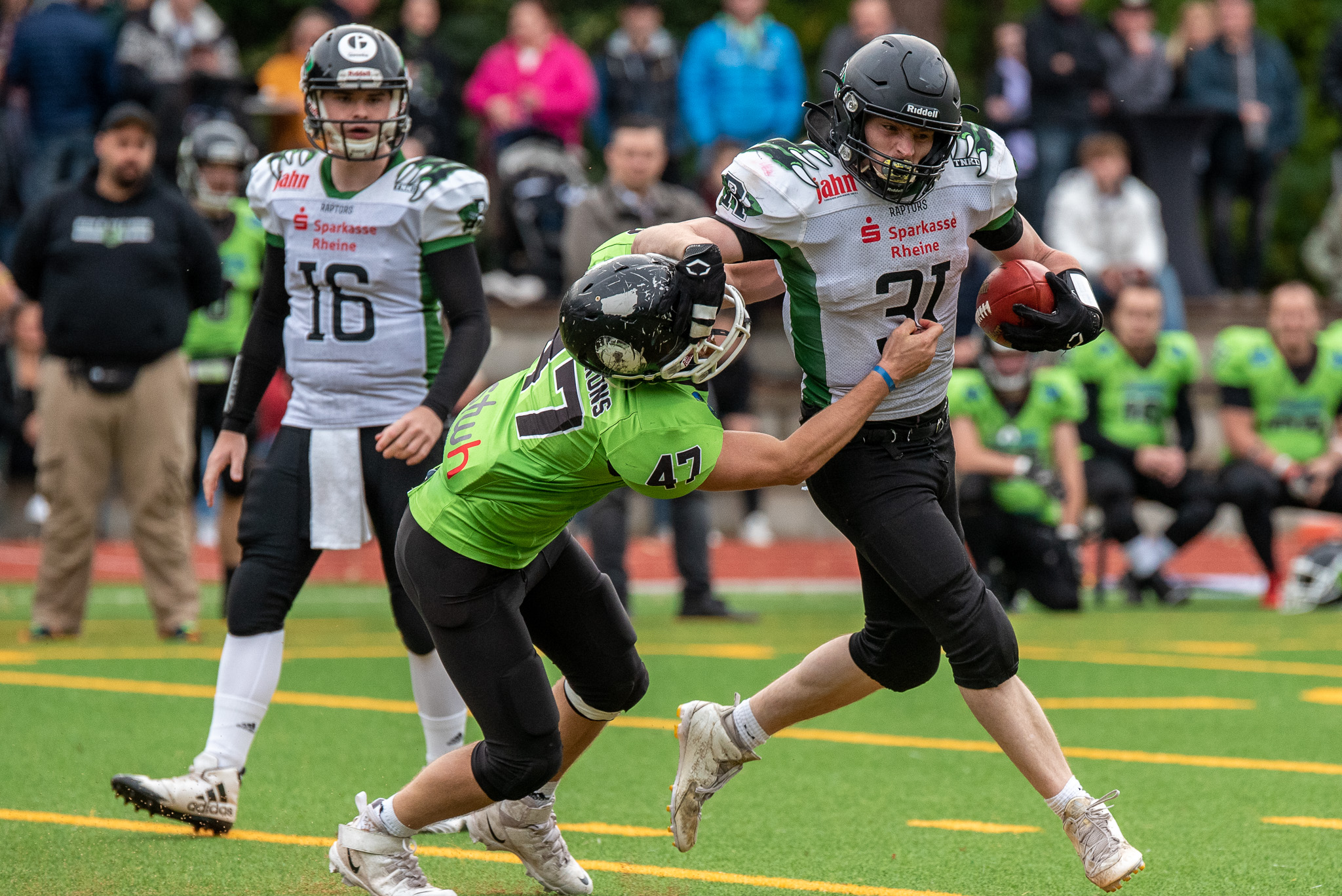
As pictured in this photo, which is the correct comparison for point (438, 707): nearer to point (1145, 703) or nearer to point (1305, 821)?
point (1305, 821)

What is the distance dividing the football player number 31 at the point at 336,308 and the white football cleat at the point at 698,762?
1.39m

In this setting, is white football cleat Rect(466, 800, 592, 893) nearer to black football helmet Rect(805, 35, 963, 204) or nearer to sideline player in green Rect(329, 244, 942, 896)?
sideline player in green Rect(329, 244, 942, 896)

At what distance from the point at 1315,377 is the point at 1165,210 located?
3500 mm

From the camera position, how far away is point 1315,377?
34.0 ft

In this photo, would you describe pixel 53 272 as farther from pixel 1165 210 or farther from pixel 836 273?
pixel 1165 210

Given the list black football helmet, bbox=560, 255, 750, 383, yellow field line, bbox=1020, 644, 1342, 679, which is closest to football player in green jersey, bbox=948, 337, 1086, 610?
yellow field line, bbox=1020, 644, 1342, 679

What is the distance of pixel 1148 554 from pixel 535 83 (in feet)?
17.8

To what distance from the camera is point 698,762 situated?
4.55 metres

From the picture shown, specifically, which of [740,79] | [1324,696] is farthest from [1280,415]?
[740,79]

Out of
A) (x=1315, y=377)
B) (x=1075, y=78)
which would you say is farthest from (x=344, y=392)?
(x=1075, y=78)

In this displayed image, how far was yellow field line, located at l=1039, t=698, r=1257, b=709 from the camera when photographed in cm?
667

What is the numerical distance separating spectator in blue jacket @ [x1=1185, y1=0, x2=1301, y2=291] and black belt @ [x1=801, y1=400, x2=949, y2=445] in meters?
9.66

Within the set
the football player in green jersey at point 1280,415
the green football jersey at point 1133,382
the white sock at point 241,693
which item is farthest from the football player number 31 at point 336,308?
the football player in green jersey at point 1280,415

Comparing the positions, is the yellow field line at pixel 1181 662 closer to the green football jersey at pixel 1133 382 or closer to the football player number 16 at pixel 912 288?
the green football jersey at pixel 1133 382
